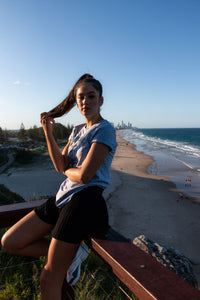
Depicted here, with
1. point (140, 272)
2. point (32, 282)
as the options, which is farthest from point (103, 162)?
point (32, 282)

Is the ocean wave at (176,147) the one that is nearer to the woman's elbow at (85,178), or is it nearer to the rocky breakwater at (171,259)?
the rocky breakwater at (171,259)

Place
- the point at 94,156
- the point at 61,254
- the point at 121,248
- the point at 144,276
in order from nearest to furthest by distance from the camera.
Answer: the point at 144,276, the point at 121,248, the point at 61,254, the point at 94,156

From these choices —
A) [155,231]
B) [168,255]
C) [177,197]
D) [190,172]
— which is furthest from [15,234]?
[190,172]

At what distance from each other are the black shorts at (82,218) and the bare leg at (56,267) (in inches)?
1.8

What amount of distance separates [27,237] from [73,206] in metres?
0.46

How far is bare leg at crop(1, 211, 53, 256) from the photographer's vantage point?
1.53 m

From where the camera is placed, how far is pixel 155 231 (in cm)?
710

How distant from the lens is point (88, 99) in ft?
5.65

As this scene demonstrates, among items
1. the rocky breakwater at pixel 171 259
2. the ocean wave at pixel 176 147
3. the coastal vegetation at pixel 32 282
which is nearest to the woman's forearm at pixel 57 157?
the coastal vegetation at pixel 32 282

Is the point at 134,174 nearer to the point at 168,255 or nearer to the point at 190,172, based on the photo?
the point at 190,172

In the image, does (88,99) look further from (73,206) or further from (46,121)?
(73,206)

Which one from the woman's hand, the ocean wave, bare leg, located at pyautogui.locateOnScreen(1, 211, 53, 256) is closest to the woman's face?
the woman's hand

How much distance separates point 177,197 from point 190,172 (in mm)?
6320

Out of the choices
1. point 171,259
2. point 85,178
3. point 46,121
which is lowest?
point 171,259
